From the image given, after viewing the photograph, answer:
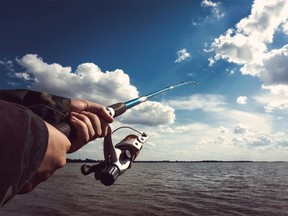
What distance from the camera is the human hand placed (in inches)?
71.1

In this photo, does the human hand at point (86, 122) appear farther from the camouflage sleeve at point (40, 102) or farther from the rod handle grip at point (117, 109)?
the rod handle grip at point (117, 109)

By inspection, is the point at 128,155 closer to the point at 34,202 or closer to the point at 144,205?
the point at 144,205

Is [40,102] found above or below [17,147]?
above

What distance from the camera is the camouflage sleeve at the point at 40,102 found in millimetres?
1868

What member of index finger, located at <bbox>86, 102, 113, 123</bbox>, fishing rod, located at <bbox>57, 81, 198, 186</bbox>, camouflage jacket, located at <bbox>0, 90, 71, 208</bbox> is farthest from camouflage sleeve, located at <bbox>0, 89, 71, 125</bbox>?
camouflage jacket, located at <bbox>0, 90, 71, 208</bbox>

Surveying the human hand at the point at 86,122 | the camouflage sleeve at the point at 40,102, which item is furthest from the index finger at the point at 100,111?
the camouflage sleeve at the point at 40,102

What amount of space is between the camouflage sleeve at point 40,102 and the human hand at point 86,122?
9 cm

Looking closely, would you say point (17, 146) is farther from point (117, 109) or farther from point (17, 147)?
point (117, 109)

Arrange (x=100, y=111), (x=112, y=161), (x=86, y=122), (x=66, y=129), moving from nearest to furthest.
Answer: (x=66, y=129) < (x=86, y=122) < (x=100, y=111) < (x=112, y=161)

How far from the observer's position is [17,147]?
3.28 feet

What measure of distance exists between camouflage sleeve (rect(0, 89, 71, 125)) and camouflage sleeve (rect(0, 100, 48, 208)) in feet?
2.39

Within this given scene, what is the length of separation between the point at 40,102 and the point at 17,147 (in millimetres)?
944

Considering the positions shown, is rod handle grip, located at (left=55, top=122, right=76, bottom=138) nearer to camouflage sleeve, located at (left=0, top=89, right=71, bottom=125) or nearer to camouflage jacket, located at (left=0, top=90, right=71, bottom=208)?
camouflage sleeve, located at (left=0, top=89, right=71, bottom=125)

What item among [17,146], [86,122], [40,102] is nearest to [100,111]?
[86,122]
